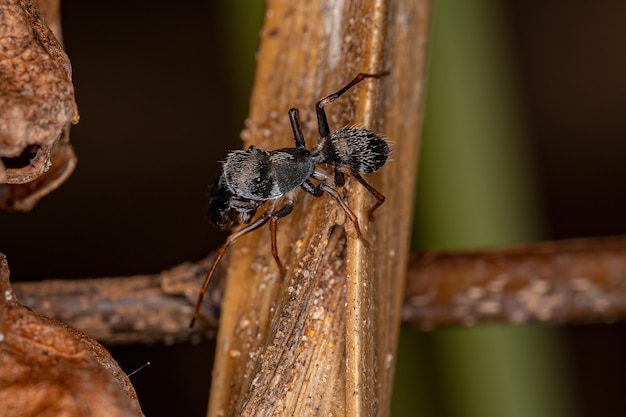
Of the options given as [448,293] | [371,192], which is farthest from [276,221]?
[448,293]

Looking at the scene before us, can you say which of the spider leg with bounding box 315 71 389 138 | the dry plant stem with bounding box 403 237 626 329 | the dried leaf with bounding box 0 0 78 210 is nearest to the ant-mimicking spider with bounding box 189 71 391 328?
the spider leg with bounding box 315 71 389 138

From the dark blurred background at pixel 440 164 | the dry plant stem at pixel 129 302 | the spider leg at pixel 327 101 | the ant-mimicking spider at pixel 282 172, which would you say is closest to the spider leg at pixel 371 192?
the ant-mimicking spider at pixel 282 172

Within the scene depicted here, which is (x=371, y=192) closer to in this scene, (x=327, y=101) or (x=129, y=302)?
(x=327, y=101)

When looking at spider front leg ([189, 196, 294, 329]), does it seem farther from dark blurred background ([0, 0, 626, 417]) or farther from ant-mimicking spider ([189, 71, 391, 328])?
dark blurred background ([0, 0, 626, 417])

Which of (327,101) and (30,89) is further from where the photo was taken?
(327,101)

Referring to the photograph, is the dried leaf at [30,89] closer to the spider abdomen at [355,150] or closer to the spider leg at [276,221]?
the spider leg at [276,221]
